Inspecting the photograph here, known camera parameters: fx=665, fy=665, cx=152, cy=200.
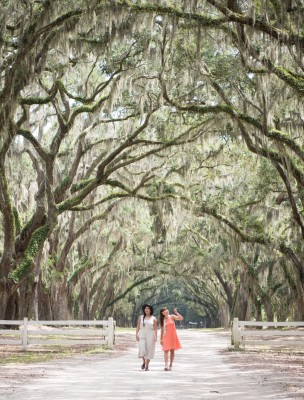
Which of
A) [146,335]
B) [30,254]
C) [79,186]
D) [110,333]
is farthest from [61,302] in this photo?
[146,335]

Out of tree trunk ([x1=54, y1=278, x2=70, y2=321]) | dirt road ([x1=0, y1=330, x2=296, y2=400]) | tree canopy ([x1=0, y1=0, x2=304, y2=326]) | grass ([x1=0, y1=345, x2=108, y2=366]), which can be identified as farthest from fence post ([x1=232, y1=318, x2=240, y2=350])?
tree trunk ([x1=54, y1=278, x2=70, y2=321])

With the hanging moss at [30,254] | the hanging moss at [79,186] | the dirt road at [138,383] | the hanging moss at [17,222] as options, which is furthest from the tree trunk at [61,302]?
the dirt road at [138,383]

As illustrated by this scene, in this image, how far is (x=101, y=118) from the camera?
20.5 meters

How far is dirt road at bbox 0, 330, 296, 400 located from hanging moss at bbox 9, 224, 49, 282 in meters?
6.85

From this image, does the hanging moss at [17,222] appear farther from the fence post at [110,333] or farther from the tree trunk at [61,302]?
the tree trunk at [61,302]

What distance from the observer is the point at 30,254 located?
18.5 m

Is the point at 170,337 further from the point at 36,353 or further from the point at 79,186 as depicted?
the point at 79,186

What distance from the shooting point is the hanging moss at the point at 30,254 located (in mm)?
18453

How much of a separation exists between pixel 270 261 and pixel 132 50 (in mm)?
19147

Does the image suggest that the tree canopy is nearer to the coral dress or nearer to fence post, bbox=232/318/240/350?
fence post, bbox=232/318/240/350

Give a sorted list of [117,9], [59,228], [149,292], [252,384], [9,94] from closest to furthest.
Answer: [252,384] < [117,9] < [9,94] < [59,228] < [149,292]

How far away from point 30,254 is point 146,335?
8190mm

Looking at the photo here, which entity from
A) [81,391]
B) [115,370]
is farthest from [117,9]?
[81,391]

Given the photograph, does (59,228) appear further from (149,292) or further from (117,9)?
(149,292)
